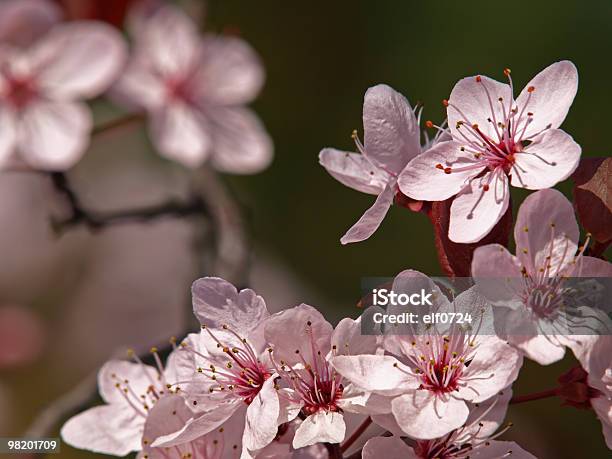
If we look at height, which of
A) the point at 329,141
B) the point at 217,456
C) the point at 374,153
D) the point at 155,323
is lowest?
the point at 155,323

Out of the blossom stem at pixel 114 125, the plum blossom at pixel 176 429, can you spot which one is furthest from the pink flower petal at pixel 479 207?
the blossom stem at pixel 114 125

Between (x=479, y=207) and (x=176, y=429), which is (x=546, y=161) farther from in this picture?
(x=176, y=429)

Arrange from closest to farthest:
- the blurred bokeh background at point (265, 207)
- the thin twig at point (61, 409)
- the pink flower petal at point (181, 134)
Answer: the thin twig at point (61, 409) < the pink flower petal at point (181, 134) < the blurred bokeh background at point (265, 207)

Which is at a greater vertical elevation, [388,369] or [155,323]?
[388,369]

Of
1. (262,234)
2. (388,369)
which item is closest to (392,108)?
(388,369)

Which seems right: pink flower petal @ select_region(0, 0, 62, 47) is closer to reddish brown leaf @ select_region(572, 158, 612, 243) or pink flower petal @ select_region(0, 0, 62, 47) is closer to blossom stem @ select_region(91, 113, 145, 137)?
blossom stem @ select_region(91, 113, 145, 137)

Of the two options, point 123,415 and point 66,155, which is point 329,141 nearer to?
point 66,155

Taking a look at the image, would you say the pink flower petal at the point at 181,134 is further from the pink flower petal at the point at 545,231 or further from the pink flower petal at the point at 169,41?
the pink flower petal at the point at 545,231

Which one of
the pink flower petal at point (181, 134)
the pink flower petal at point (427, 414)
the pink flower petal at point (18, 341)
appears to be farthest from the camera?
the pink flower petal at point (18, 341)
